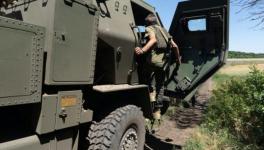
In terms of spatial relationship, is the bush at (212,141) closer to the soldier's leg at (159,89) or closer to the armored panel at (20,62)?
the soldier's leg at (159,89)

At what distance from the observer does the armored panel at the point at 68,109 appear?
11.2ft

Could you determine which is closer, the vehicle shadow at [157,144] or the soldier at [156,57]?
the soldier at [156,57]

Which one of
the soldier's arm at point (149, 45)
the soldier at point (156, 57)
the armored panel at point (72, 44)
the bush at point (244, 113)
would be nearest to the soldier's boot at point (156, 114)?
the soldier at point (156, 57)

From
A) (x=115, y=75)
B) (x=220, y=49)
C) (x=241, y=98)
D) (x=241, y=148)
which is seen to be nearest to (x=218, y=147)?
(x=241, y=148)

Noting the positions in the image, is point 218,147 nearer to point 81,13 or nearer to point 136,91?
point 136,91

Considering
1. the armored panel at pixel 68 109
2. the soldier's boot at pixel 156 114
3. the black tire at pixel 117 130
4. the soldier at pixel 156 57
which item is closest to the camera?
the armored panel at pixel 68 109

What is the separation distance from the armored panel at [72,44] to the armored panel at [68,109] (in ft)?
0.44

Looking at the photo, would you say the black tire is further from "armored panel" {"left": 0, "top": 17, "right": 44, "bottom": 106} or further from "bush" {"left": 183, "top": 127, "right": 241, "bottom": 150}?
"bush" {"left": 183, "top": 127, "right": 241, "bottom": 150}

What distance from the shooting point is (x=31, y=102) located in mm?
3078

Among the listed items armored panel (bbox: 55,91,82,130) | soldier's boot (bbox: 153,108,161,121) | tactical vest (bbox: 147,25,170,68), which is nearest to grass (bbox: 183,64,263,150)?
soldier's boot (bbox: 153,108,161,121)

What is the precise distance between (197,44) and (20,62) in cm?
409

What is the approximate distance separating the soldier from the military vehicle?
0.29 m

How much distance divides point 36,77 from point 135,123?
1893mm

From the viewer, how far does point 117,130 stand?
4.16 m
